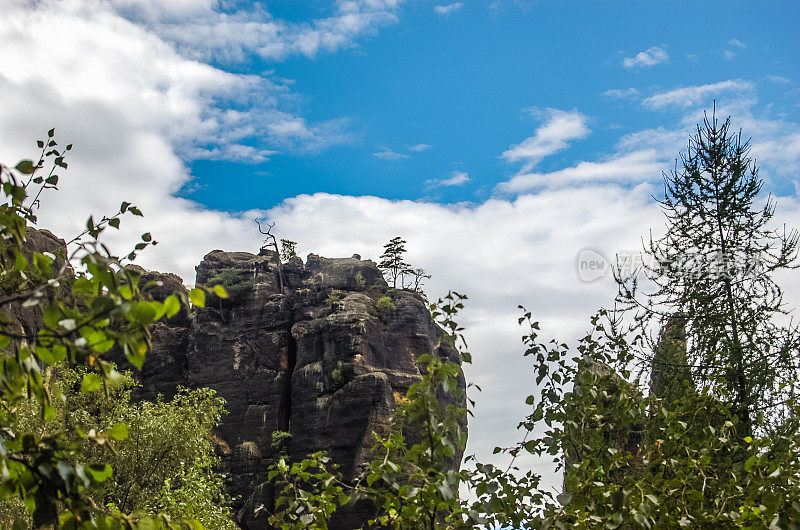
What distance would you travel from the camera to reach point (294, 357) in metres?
41.9

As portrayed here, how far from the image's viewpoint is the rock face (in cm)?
3638

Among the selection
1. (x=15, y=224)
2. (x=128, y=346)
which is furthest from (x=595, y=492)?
(x=15, y=224)

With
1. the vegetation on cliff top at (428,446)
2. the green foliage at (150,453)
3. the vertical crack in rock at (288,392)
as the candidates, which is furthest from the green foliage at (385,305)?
the vegetation on cliff top at (428,446)

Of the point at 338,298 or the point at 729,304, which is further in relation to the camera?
the point at 338,298

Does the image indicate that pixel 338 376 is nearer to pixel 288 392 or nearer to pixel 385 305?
pixel 288 392

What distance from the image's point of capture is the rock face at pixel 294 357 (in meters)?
36.4

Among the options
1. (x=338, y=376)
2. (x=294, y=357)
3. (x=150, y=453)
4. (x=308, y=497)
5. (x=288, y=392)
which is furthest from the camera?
(x=294, y=357)

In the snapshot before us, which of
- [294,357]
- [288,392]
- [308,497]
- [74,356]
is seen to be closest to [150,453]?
[288,392]

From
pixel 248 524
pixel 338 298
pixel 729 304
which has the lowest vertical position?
pixel 248 524

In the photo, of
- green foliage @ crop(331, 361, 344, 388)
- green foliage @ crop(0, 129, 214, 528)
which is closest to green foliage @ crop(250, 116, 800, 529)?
green foliage @ crop(0, 129, 214, 528)

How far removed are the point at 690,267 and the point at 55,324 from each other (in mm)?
20050

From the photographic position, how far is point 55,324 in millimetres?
2193

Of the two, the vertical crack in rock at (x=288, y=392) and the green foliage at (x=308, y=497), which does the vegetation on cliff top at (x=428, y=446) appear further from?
the vertical crack in rock at (x=288, y=392)

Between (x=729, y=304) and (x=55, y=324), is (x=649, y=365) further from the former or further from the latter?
(x=55, y=324)
